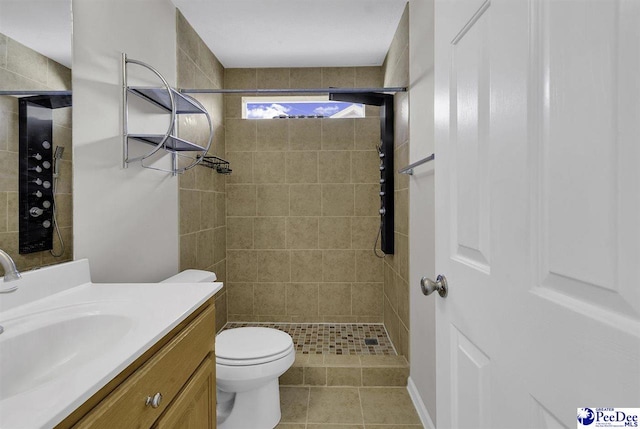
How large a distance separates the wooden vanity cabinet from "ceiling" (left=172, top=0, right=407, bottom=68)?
77.7 inches

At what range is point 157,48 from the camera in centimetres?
188

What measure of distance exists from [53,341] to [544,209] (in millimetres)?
1147

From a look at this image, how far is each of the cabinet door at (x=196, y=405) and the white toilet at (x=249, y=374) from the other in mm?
431

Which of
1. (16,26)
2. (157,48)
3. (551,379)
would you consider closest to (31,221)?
(16,26)

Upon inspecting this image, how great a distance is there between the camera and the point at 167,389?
2.72 feet

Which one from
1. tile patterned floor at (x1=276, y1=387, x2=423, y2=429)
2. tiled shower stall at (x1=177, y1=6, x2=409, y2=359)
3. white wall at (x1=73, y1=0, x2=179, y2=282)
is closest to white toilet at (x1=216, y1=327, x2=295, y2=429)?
tile patterned floor at (x1=276, y1=387, x2=423, y2=429)

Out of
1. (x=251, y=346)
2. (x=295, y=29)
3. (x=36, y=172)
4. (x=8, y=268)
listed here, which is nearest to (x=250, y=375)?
(x=251, y=346)

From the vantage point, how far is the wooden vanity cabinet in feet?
1.98

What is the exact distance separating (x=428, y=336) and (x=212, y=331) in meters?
1.11

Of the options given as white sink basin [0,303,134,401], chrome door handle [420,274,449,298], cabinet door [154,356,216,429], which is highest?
chrome door handle [420,274,449,298]

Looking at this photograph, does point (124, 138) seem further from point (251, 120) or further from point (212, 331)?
point (251, 120)

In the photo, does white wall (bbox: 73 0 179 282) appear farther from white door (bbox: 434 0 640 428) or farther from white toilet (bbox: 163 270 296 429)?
white door (bbox: 434 0 640 428)

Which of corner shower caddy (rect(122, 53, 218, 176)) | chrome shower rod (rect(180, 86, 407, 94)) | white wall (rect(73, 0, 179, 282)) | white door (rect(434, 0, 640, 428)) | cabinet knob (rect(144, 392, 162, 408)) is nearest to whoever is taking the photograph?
white door (rect(434, 0, 640, 428))

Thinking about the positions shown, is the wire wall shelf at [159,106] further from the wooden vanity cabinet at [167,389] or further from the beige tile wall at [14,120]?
the wooden vanity cabinet at [167,389]
